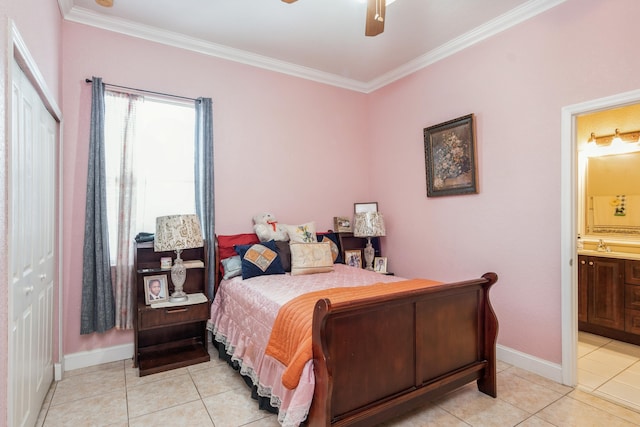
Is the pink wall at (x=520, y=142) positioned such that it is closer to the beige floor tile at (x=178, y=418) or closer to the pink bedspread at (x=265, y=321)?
the pink bedspread at (x=265, y=321)

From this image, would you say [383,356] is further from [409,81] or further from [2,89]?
[409,81]

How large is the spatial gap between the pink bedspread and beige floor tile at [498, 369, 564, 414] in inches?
44.4

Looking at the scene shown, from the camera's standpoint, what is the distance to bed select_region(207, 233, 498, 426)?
5.68ft

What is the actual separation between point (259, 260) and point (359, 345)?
1.55 metres

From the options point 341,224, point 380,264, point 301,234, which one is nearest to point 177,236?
point 301,234

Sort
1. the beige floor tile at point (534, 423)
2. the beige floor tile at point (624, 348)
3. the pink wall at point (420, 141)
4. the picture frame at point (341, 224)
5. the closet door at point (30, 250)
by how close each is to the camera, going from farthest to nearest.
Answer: the picture frame at point (341, 224) < the beige floor tile at point (624, 348) < the pink wall at point (420, 141) < the beige floor tile at point (534, 423) < the closet door at point (30, 250)

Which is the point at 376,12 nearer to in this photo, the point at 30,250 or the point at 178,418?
the point at 30,250

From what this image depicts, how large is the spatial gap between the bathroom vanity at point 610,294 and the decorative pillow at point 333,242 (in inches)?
99.4

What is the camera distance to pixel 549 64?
8.82 ft

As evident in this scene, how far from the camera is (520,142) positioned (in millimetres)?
2887

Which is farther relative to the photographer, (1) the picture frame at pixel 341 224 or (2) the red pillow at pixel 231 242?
(1) the picture frame at pixel 341 224

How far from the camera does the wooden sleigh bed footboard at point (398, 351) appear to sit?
172cm

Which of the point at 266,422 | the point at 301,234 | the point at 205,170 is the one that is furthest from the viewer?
the point at 301,234

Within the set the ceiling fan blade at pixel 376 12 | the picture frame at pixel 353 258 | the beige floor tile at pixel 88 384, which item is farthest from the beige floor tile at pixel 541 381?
the beige floor tile at pixel 88 384
